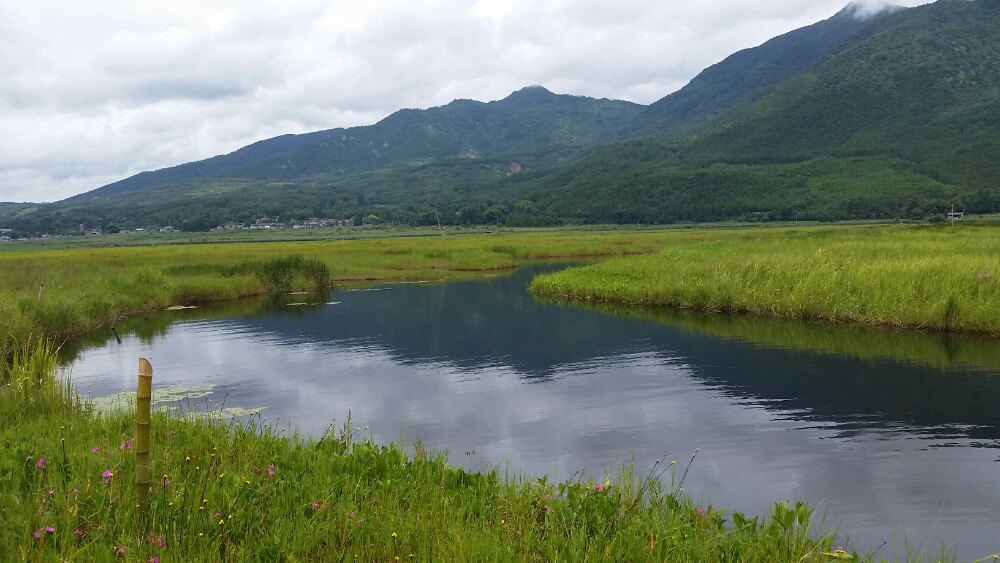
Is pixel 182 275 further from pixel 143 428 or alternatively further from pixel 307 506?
pixel 143 428

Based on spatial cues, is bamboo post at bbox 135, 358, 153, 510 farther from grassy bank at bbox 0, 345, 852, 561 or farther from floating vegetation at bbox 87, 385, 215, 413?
floating vegetation at bbox 87, 385, 215, 413

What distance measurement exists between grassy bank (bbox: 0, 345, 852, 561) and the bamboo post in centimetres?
24

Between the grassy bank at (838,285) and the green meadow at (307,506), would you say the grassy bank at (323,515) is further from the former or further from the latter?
the grassy bank at (838,285)

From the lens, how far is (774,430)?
17.0 m

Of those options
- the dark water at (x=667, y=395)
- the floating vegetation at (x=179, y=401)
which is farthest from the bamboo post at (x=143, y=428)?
the floating vegetation at (x=179, y=401)

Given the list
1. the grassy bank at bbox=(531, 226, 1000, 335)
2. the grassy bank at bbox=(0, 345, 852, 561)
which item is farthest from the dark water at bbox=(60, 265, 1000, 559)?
the grassy bank at bbox=(0, 345, 852, 561)

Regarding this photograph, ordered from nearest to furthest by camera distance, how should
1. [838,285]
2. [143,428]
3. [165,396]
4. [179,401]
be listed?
[143,428] → [179,401] → [165,396] → [838,285]

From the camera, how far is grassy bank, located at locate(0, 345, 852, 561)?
25.9ft

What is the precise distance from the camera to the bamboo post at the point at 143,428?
7.88 metres

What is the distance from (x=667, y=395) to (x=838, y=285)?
1630 cm

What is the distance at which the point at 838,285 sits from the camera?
32.7m

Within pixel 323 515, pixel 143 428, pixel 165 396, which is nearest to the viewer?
pixel 143 428

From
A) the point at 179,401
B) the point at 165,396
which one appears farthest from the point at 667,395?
the point at 165,396

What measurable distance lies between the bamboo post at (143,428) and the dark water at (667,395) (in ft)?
24.0
